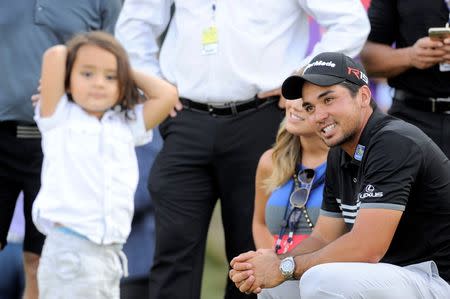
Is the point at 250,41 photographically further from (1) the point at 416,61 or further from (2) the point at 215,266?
(2) the point at 215,266

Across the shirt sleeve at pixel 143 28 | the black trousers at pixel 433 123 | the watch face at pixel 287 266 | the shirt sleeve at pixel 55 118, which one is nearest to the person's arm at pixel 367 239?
the watch face at pixel 287 266

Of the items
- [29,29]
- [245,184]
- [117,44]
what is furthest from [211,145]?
[29,29]

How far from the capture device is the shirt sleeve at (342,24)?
589cm

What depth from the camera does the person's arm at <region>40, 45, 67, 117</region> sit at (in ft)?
18.4

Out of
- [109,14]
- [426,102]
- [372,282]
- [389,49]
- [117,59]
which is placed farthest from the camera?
[109,14]

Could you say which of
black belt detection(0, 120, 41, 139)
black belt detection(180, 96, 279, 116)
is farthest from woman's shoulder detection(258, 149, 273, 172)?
black belt detection(0, 120, 41, 139)

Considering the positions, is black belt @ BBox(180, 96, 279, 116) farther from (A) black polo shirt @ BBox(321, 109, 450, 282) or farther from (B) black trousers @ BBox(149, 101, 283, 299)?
(A) black polo shirt @ BBox(321, 109, 450, 282)

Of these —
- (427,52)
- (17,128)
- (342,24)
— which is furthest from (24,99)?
(427,52)

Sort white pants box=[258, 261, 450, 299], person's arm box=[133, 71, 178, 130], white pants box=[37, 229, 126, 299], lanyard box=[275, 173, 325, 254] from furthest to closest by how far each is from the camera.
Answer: person's arm box=[133, 71, 178, 130] < lanyard box=[275, 173, 325, 254] < white pants box=[37, 229, 126, 299] < white pants box=[258, 261, 450, 299]

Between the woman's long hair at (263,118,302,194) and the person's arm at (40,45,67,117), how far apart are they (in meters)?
1.08

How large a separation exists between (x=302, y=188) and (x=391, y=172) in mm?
1114

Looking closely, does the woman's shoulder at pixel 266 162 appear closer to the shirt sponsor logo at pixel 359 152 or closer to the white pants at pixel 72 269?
the white pants at pixel 72 269

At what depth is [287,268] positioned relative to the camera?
15.7 feet

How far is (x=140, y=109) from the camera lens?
583 cm
